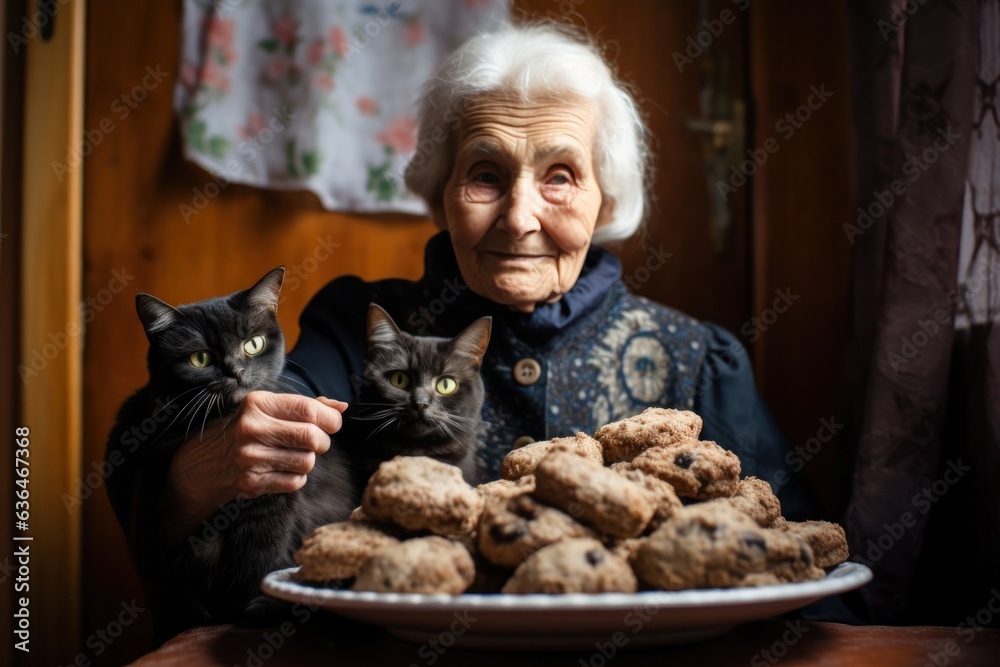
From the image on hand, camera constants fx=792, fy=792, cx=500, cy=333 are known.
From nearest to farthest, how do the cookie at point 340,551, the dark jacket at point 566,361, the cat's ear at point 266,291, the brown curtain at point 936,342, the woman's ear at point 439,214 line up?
the cookie at point 340,551 → the cat's ear at point 266,291 → the brown curtain at point 936,342 → the dark jacket at point 566,361 → the woman's ear at point 439,214

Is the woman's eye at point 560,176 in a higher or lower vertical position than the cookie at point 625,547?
higher

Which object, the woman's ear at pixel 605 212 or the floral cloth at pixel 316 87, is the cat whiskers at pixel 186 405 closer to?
the woman's ear at pixel 605 212

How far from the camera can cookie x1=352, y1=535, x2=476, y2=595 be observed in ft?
2.19

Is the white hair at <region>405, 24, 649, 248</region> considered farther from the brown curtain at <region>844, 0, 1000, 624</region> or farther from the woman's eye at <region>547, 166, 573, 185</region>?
the brown curtain at <region>844, 0, 1000, 624</region>

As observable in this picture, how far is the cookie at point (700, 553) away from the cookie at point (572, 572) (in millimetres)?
26

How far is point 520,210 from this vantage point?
121 cm

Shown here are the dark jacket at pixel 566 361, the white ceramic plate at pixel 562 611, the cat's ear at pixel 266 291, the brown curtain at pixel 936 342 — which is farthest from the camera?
the dark jacket at pixel 566 361

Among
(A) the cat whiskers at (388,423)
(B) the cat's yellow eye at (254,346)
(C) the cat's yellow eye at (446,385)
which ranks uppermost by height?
(B) the cat's yellow eye at (254,346)

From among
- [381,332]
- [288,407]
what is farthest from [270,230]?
[288,407]

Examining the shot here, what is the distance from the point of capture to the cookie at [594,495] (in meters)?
0.70

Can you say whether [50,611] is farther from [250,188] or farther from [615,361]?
[615,361]

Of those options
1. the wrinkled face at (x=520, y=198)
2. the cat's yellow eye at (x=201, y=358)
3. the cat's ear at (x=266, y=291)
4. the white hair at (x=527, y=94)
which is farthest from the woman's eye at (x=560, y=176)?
the cat's yellow eye at (x=201, y=358)

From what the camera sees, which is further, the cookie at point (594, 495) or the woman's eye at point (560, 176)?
the woman's eye at point (560, 176)

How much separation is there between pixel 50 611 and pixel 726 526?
166 cm
